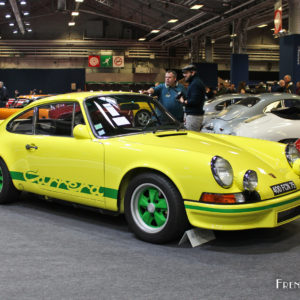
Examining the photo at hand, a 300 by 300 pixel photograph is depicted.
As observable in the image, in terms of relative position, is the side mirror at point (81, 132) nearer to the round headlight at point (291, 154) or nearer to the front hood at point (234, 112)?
the round headlight at point (291, 154)

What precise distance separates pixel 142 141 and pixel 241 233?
49.8 inches

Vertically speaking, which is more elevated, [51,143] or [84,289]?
[51,143]

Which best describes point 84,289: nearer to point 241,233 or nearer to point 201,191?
point 201,191

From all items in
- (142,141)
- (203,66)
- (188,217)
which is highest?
(203,66)

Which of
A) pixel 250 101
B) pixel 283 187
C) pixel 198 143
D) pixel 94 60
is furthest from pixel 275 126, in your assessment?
pixel 94 60

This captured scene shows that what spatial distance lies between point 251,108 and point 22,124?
4684 millimetres

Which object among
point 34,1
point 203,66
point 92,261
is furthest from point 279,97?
point 34,1

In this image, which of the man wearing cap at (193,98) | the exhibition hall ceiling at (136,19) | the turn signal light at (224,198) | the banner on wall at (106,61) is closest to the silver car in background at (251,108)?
the man wearing cap at (193,98)

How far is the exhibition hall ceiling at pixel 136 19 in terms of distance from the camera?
1909 cm

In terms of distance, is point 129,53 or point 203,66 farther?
point 129,53

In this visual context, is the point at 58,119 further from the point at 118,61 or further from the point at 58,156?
the point at 118,61

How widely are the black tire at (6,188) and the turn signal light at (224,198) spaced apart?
2684 millimetres

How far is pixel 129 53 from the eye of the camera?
105 ft

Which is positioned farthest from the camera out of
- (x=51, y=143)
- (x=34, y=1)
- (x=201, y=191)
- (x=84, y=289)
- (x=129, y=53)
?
(x=129, y=53)
